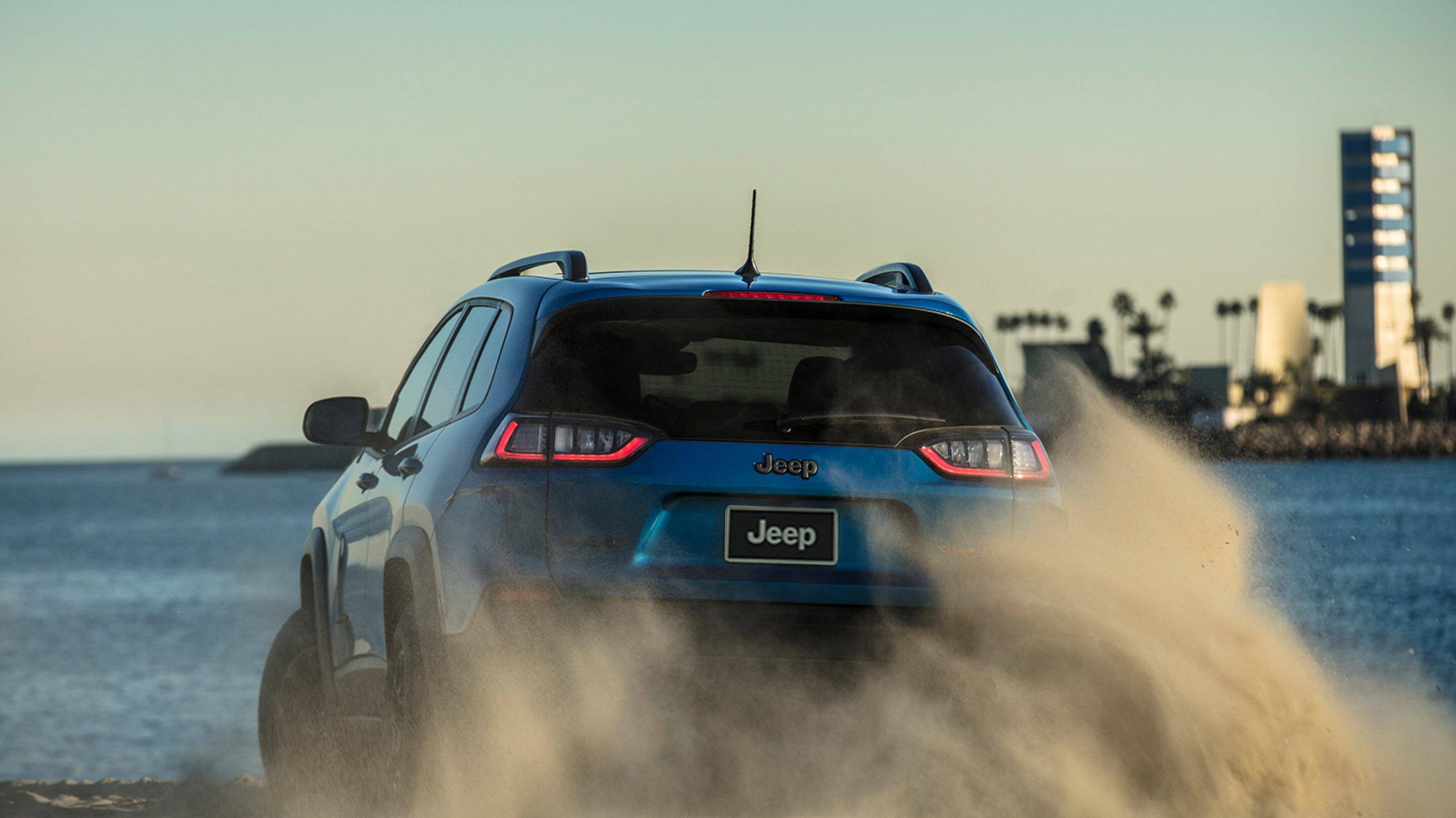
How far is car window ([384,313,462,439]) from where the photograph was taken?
605 centimetres

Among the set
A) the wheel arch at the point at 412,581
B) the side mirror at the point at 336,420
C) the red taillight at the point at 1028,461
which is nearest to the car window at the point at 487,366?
the wheel arch at the point at 412,581

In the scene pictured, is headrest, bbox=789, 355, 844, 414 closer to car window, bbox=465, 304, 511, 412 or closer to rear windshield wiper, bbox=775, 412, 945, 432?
rear windshield wiper, bbox=775, 412, 945, 432

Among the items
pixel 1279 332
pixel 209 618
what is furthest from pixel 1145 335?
pixel 209 618

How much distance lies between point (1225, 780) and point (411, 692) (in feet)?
7.44

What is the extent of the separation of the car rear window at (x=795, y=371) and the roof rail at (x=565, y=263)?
38cm

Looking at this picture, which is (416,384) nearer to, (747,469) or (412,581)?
(412,581)

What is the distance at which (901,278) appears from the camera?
553 centimetres

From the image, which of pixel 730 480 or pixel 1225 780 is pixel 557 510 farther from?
pixel 1225 780

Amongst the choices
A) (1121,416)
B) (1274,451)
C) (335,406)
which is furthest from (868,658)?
(1274,451)

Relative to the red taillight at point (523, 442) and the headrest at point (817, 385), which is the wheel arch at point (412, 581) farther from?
the headrest at point (817, 385)

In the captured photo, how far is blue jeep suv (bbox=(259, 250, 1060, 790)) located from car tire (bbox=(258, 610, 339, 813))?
1.62m

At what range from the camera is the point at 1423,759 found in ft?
30.1

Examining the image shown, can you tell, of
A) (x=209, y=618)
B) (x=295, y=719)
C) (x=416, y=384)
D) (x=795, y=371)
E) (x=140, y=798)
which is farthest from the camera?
(x=209, y=618)

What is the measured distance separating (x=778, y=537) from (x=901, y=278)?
1.46 m
